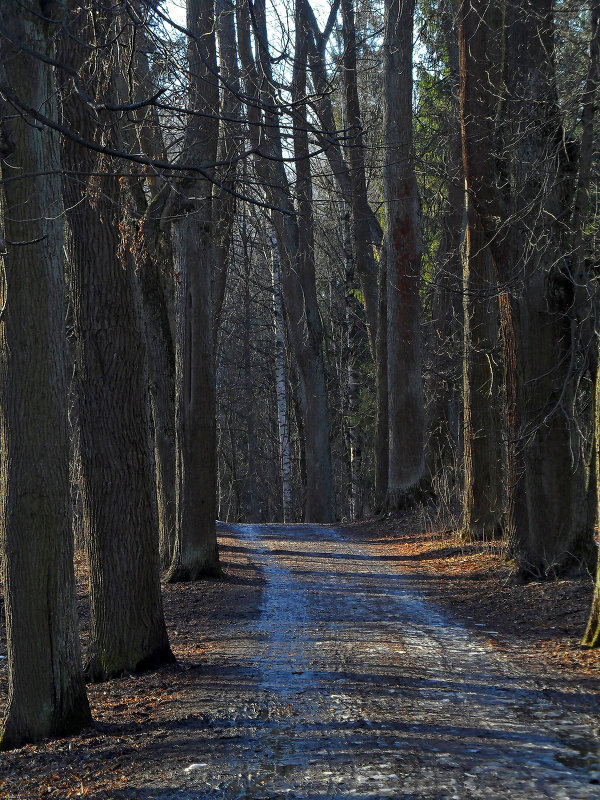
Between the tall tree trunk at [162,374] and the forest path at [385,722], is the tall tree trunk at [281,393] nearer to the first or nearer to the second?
the tall tree trunk at [162,374]

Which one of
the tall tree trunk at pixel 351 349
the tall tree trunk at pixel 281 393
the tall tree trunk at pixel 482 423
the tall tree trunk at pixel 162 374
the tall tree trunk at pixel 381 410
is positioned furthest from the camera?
the tall tree trunk at pixel 281 393

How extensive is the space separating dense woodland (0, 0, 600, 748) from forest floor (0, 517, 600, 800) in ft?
1.76

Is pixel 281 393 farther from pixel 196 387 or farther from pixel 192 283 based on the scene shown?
pixel 192 283

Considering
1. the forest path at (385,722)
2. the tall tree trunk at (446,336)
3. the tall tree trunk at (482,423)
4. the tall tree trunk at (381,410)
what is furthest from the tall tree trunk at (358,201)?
the forest path at (385,722)

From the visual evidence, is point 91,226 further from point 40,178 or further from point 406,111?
point 406,111

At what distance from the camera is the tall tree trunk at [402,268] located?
16734mm

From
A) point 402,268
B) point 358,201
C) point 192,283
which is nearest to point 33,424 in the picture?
point 192,283

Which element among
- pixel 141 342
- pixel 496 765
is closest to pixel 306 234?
pixel 141 342

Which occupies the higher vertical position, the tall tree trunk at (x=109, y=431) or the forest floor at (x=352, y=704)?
the tall tree trunk at (x=109, y=431)

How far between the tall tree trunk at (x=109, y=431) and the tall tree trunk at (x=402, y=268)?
32.0ft

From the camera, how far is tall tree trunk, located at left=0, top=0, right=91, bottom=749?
576 cm

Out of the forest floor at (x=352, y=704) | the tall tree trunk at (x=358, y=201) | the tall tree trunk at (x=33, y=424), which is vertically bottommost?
the forest floor at (x=352, y=704)

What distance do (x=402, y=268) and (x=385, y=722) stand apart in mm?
12314

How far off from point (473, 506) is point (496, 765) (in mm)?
8756
